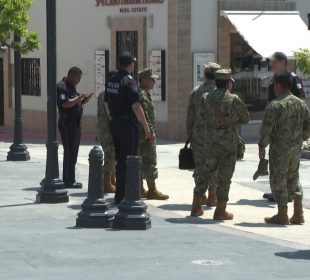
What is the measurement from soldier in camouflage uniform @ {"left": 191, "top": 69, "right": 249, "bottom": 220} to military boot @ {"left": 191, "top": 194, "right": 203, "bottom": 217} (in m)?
0.27

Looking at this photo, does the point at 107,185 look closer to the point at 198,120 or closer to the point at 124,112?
the point at 124,112

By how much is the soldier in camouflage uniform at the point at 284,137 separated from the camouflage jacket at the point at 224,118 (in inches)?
14.9

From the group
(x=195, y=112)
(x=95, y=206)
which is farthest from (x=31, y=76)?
(x=95, y=206)

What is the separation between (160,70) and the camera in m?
24.7

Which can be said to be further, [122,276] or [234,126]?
[234,126]

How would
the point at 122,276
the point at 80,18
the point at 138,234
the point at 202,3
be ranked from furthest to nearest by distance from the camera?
the point at 80,18 → the point at 202,3 → the point at 138,234 → the point at 122,276

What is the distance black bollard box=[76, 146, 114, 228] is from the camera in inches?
439

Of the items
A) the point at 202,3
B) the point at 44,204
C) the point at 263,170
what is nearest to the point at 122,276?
the point at 263,170

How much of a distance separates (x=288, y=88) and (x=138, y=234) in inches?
96.8

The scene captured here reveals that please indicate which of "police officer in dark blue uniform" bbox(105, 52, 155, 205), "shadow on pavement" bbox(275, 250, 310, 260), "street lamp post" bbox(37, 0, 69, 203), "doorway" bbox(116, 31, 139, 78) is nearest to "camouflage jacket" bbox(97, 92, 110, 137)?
"street lamp post" bbox(37, 0, 69, 203)

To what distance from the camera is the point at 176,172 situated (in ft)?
56.9

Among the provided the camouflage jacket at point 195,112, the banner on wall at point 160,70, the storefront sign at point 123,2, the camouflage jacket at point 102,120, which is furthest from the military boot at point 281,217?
the storefront sign at point 123,2

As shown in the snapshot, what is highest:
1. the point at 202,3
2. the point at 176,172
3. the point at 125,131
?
the point at 202,3

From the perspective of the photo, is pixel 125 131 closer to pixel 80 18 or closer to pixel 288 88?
pixel 288 88
